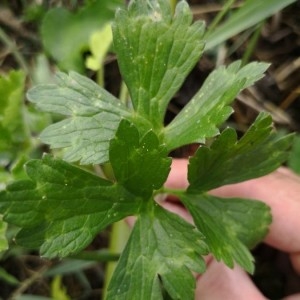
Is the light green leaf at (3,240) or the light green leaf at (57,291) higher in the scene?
the light green leaf at (3,240)

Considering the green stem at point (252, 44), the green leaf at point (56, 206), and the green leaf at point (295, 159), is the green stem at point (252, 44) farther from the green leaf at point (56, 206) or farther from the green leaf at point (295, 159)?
the green leaf at point (56, 206)

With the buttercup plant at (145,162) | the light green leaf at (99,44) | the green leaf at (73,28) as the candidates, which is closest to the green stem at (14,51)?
the green leaf at (73,28)

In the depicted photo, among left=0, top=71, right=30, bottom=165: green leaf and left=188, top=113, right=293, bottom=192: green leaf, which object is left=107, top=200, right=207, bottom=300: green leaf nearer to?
left=188, top=113, right=293, bottom=192: green leaf

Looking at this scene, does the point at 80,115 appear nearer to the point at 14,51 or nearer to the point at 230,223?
the point at 230,223

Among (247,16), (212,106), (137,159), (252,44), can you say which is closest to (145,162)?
(137,159)

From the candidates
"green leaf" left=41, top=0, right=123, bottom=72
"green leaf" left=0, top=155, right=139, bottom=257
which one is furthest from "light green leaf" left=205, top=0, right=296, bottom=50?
"green leaf" left=0, top=155, right=139, bottom=257

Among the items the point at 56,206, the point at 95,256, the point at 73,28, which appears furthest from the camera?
the point at 73,28

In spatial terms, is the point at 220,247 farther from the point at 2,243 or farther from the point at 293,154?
the point at 293,154

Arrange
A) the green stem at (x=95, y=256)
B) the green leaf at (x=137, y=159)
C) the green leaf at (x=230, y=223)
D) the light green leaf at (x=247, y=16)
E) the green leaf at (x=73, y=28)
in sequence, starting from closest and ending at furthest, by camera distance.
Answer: the green leaf at (x=137, y=159), the green leaf at (x=230, y=223), the green stem at (x=95, y=256), the light green leaf at (x=247, y=16), the green leaf at (x=73, y=28)
